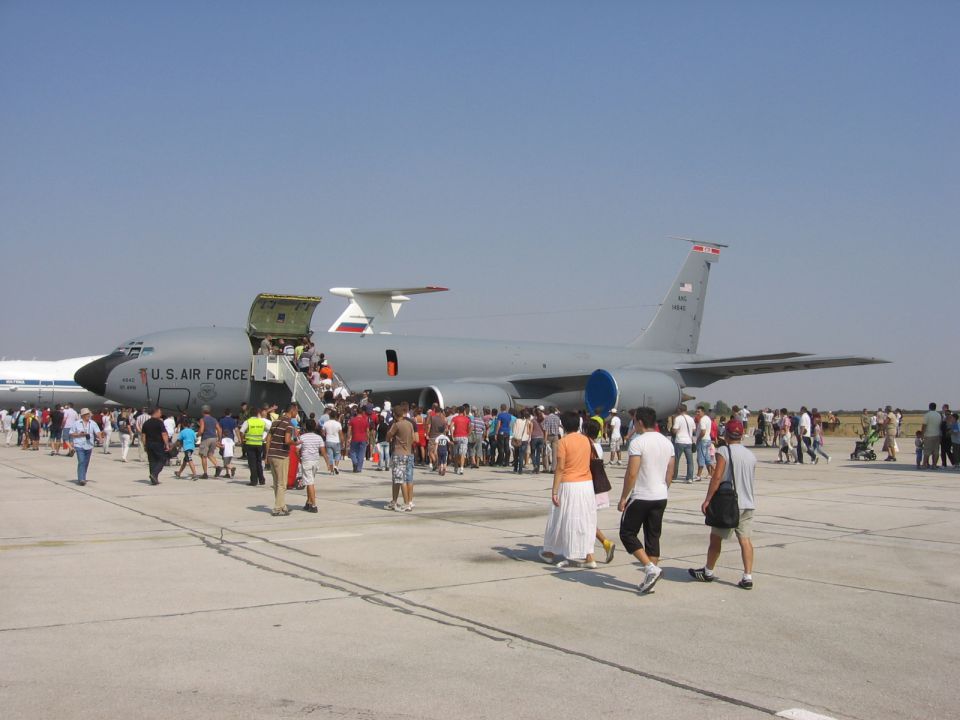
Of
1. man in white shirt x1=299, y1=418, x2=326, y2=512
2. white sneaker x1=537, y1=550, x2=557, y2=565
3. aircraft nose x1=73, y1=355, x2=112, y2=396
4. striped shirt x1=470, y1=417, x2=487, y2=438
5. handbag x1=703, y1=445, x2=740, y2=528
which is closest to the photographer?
handbag x1=703, y1=445, x2=740, y2=528

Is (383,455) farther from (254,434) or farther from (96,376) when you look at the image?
(96,376)

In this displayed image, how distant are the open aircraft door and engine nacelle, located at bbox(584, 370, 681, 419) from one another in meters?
8.87

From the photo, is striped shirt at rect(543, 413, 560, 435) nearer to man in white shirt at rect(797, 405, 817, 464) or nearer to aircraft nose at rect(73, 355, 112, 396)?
man in white shirt at rect(797, 405, 817, 464)

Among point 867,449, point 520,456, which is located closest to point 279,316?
point 520,456

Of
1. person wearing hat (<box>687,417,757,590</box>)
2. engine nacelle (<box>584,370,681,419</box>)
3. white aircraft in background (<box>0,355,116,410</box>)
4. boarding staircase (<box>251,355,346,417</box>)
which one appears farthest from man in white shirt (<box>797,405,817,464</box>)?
white aircraft in background (<box>0,355,116,410</box>)

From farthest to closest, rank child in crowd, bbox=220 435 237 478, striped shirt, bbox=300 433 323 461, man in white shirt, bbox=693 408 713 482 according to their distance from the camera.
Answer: man in white shirt, bbox=693 408 713 482
child in crowd, bbox=220 435 237 478
striped shirt, bbox=300 433 323 461

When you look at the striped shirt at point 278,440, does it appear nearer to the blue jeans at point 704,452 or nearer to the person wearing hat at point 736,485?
the person wearing hat at point 736,485

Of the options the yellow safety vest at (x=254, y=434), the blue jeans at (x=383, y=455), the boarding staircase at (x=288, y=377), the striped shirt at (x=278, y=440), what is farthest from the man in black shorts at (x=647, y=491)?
the boarding staircase at (x=288, y=377)

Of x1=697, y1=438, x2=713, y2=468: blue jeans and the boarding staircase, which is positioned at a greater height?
the boarding staircase

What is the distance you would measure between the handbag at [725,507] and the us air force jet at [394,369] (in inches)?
685

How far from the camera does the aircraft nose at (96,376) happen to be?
78.5ft

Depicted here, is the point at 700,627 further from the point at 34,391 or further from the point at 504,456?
the point at 34,391

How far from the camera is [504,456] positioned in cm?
2194

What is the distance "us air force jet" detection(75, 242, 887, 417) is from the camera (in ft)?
79.5
